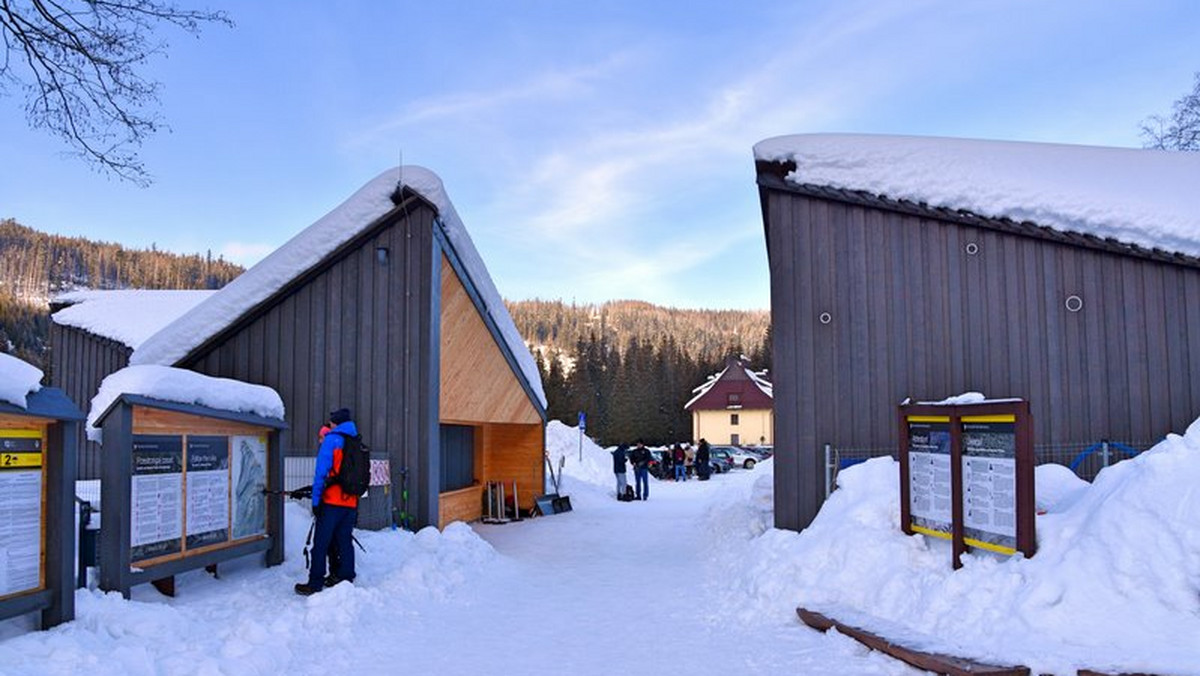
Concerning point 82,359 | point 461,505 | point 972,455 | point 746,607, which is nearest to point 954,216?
point 972,455

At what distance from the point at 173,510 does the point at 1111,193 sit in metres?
11.2

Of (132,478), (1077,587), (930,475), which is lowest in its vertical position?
(1077,587)

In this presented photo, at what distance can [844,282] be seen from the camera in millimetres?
11891

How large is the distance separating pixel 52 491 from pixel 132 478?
1101 millimetres

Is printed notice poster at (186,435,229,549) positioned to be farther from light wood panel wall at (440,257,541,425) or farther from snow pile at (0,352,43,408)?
light wood panel wall at (440,257,541,425)

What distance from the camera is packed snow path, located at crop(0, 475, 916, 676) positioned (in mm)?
6098

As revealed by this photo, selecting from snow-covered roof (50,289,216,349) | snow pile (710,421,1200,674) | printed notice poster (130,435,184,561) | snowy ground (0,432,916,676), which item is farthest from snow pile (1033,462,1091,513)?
snow-covered roof (50,289,216,349)

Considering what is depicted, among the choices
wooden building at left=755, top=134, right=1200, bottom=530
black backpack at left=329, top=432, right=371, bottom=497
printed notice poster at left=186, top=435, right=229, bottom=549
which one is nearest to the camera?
printed notice poster at left=186, top=435, right=229, bottom=549

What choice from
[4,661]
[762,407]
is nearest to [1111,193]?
[4,661]

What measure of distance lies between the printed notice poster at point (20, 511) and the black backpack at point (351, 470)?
288 cm

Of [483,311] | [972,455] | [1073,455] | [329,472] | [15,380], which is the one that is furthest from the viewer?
[483,311]

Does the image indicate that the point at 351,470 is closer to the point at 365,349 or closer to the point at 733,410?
the point at 365,349

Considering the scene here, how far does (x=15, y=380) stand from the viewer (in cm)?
582

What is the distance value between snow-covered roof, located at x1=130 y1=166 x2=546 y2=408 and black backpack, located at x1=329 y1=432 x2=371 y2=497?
215 inches
